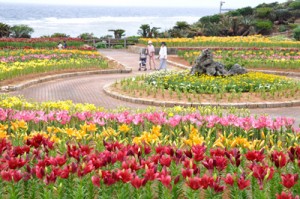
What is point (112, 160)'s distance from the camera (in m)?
5.41

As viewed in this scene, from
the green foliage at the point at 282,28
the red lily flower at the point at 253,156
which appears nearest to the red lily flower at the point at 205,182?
the red lily flower at the point at 253,156

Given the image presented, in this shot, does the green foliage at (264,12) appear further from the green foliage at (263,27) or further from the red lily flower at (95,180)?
the red lily flower at (95,180)

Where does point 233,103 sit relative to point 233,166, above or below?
below

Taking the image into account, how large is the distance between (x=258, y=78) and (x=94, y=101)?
5870 mm

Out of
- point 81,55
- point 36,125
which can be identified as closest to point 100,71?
point 81,55

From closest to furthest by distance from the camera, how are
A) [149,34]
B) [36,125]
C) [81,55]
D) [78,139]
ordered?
1. [78,139]
2. [36,125]
3. [81,55]
4. [149,34]

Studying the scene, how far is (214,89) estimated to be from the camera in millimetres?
16016

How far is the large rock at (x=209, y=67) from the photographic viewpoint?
743 inches

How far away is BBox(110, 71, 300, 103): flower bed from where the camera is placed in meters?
15.4

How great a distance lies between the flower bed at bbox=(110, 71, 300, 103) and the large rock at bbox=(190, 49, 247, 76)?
0.72 m

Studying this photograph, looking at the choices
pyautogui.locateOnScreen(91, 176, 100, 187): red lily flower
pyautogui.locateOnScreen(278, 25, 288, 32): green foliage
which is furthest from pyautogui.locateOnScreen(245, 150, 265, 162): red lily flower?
pyautogui.locateOnScreen(278, 25, 288, 32): green foliage

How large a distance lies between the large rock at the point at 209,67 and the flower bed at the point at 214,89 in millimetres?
724

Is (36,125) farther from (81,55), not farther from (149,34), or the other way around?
(149,34)

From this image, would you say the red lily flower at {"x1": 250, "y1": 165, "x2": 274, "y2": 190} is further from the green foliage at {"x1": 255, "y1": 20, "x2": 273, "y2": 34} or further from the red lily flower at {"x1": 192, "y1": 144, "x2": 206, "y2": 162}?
the green foliage at {"x1": 255, "y1": 20, "x2": 273, "y2": 34}
